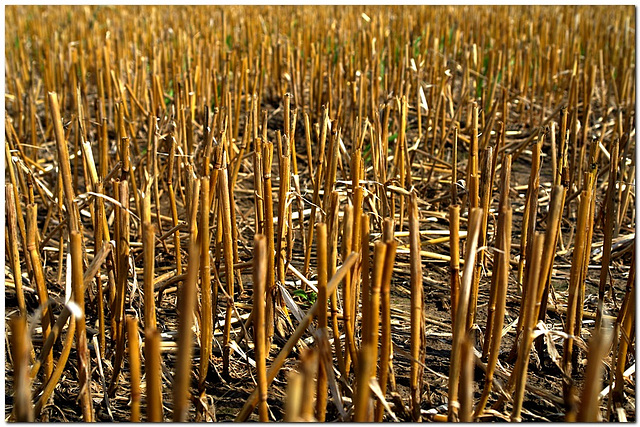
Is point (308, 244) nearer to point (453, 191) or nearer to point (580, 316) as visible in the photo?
point (453, 191)

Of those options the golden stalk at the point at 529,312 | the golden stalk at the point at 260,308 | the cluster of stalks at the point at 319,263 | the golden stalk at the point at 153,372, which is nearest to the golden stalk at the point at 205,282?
the cluster of stalks at the point at 319,263

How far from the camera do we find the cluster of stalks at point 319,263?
963 mm

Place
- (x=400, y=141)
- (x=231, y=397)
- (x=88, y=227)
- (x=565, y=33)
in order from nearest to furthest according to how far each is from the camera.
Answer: (x=231, y=397)
(x=400, y=141)
(x=88, y=227)
(x=565, y=33)

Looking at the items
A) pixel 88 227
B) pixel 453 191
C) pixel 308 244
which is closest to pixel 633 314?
pixel 453 191

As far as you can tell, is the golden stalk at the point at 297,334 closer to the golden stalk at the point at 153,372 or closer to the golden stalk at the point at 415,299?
the golden stalk at the point at 415,299

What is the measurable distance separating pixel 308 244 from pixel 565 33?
304 cm

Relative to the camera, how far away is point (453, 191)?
5.57 feet

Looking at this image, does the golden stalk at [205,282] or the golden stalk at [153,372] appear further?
the golden stalk at [205,282]

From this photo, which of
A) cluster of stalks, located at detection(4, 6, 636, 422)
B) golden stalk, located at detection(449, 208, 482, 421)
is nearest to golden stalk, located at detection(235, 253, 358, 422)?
cluster of stalks, located at detection(4, 6, 636, 422)

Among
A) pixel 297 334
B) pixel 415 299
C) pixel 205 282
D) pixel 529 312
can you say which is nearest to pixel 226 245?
pixel 205 282

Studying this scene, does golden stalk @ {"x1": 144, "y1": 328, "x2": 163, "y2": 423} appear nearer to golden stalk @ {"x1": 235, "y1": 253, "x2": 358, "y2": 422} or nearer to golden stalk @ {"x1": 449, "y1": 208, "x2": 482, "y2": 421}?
golden stalk @ {"x1": 235, "y1": 253, "x2": 358, "y2": 422}

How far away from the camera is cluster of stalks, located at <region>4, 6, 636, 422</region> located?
3.16 feet

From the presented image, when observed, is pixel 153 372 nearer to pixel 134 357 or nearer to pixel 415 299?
pixel 134 357

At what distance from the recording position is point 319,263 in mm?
953
